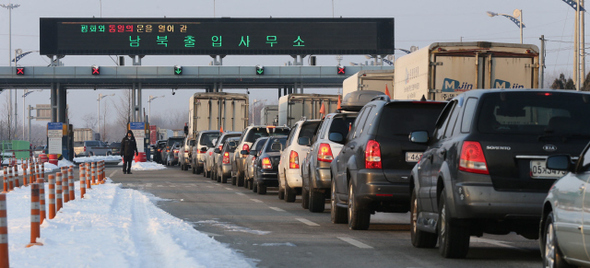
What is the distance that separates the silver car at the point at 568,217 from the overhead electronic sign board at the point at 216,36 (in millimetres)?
51466

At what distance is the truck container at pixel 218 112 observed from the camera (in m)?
44.2

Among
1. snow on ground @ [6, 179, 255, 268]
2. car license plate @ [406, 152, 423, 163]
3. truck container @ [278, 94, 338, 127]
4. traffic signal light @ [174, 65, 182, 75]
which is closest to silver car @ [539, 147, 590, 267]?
snow on ground @ [6, 179, 255, 268]

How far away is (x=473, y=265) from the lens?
929 centimetres

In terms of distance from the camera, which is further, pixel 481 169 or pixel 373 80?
pixel 373 80

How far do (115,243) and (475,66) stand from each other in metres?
11.5

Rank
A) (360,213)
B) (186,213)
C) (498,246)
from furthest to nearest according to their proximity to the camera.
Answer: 1. (186,213)
2. (360,213)
3. (498,246)

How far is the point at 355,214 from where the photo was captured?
42.7 ft

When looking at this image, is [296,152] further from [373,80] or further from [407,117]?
[373,80]

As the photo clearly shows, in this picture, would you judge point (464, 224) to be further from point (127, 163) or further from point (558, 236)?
point (127, 163)

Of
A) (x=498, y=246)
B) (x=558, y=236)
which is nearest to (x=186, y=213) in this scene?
(x=498, y=246)

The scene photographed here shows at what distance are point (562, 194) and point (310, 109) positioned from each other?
32410 mm

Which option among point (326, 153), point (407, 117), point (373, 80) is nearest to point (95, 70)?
point (373, 80)

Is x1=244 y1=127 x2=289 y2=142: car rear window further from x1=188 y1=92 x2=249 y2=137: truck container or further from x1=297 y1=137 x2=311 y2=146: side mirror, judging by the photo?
x1=188 y1=92 x2=249 y2=137: truck container

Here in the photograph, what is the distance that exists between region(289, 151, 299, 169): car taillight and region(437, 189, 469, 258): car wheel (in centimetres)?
969
